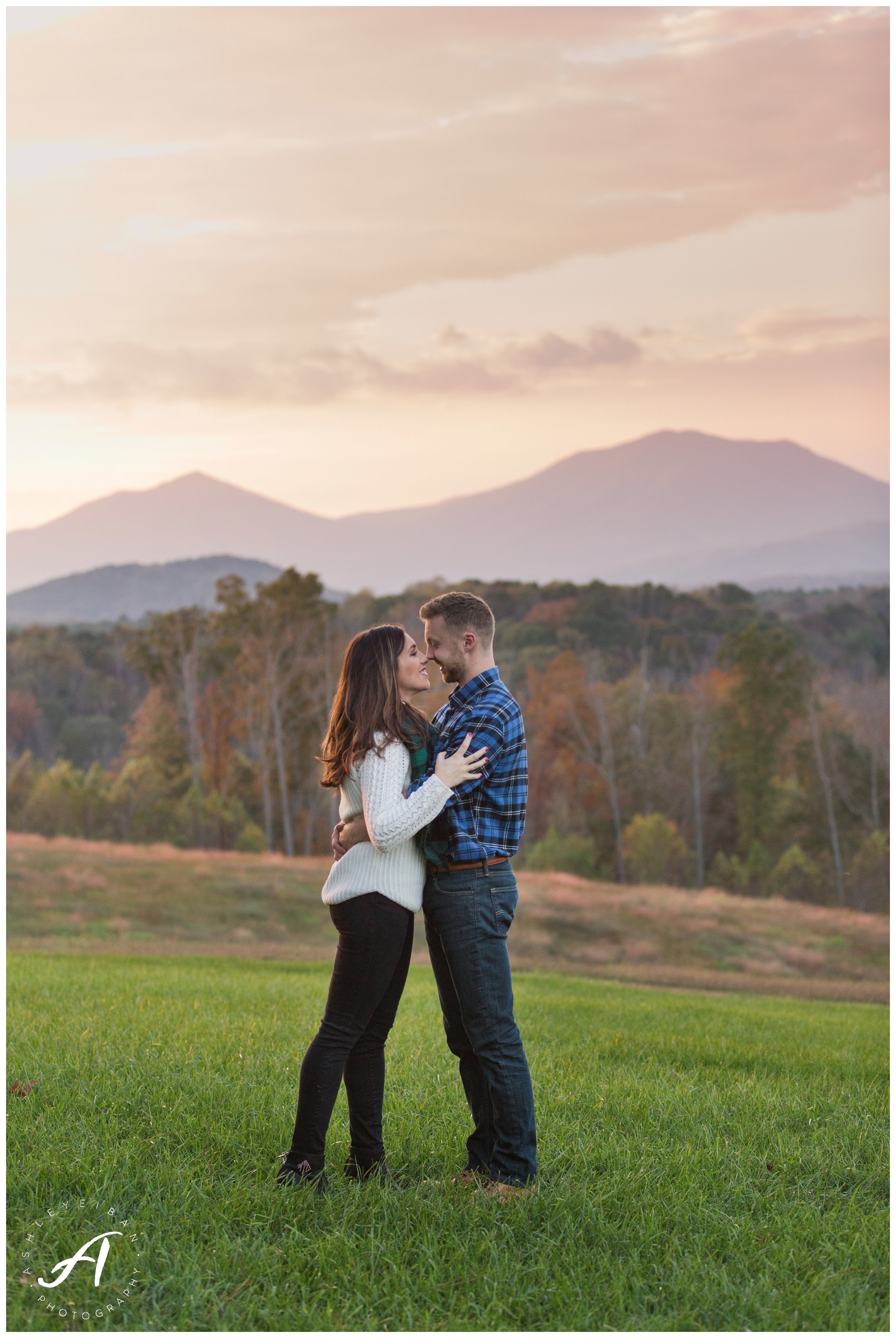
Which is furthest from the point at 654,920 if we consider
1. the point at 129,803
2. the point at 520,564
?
the point at 520,564

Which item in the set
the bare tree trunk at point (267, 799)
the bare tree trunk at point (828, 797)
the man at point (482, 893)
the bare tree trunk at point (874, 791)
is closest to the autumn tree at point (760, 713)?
the bare tree trunk at point (828, 797)

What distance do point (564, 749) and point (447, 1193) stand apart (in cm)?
4414

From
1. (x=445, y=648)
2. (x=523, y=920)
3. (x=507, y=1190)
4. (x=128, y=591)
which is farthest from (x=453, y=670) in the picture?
(x=128, y=591)

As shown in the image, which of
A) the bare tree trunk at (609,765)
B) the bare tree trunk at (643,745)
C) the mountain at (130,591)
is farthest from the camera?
the mountain at (130,591)

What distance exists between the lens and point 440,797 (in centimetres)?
401

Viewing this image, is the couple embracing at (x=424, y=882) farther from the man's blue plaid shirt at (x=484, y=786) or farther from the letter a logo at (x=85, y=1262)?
the letter a logo at (x=85, y=1262)

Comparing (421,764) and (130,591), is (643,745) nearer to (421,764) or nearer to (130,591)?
(130,591)

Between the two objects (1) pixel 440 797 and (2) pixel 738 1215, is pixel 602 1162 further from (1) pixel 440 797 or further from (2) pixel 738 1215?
(1) pixel 440 797

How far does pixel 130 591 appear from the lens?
7394cm

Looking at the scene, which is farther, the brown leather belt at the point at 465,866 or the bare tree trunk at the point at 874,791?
the bare tree trunk at the point at 874,791

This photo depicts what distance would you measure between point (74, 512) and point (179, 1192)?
90.4 m

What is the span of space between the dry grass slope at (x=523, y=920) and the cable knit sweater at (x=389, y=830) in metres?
15.6

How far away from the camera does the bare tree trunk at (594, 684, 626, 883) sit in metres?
45.5

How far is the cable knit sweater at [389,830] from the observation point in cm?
399
